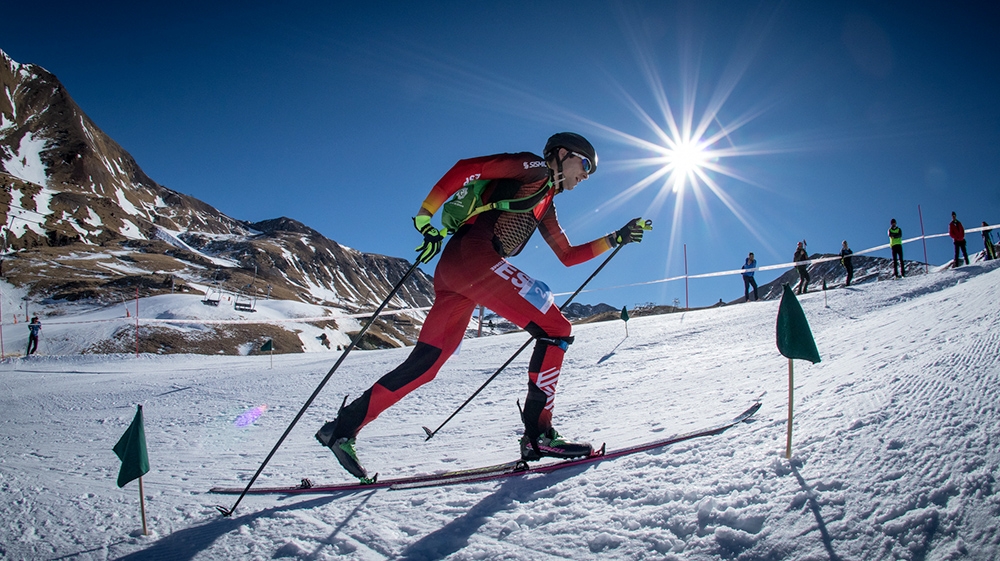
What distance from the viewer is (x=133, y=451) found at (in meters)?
2.17

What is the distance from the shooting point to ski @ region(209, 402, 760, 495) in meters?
2.37

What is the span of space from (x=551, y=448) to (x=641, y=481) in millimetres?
750

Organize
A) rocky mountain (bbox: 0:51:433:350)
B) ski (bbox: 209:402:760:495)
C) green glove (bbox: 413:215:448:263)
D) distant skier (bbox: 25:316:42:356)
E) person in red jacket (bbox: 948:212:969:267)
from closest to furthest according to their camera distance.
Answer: ski (bbox: 209:402:760:495)
green glove (bbox: 413:215:448:263)
person in red jacket (bbox: 948:212:969:267)
distant skier (bbox: 25:316:42:356)
rocky mountain (bbox: 0:51:433:350)

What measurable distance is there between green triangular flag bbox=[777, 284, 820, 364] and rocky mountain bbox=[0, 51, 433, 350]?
53631 millimetres

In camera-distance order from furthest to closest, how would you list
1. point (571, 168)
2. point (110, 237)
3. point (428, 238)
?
point (110, 237) → point (571, 168) → point (428, 238)

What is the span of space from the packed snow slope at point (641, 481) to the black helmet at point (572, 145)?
6.25 ft

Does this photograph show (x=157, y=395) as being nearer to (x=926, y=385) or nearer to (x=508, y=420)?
(x=508, y=420)

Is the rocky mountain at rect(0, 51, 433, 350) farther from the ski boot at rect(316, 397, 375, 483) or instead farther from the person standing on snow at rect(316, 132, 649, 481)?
the person standing on snow at rect(316, 132, 649, 481)

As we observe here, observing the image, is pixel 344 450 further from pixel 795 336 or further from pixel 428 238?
pixel 795 336

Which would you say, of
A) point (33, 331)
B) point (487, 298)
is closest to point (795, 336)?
point (487, 298)

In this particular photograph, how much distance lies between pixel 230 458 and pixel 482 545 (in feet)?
9.93

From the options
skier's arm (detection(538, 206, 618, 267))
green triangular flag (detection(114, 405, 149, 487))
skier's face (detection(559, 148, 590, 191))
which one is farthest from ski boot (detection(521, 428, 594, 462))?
green triangular flag (detection(114, 405, 149, 487))

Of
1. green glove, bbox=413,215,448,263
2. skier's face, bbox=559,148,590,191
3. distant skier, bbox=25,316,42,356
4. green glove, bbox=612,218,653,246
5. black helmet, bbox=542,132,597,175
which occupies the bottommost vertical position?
green glove, bbox=413,215,448,263

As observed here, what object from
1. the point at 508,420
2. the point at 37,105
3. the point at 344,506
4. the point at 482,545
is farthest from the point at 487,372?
the point at 37,105
